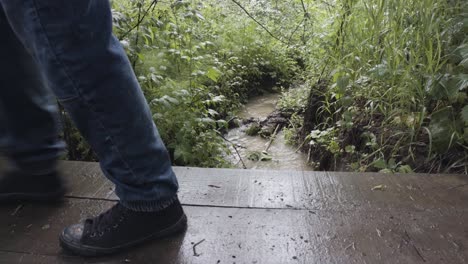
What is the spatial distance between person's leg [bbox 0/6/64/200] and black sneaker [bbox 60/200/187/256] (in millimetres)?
285

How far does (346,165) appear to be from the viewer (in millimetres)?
2445

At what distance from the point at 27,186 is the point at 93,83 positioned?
23.3 inches

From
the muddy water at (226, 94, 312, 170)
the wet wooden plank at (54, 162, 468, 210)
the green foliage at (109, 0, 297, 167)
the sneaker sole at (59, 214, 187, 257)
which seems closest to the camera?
the sneaker sole at (59, 214, 187, 257)

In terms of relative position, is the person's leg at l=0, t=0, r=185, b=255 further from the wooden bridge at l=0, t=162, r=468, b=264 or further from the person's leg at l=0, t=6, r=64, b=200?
the person's leg at l=0, t=6, r=64, b=200

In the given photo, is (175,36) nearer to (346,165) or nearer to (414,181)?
(346,165)

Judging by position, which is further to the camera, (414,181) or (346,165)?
(346,165)

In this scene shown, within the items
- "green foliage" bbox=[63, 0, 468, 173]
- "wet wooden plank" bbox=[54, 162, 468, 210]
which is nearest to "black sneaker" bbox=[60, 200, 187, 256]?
"wet wooden plank" bbox=[54, 162, 468, 210]

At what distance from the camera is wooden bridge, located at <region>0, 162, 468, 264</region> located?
1.10 m

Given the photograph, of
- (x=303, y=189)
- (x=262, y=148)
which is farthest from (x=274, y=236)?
(x=262, y=148)

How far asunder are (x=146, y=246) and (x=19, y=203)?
0.54 metres

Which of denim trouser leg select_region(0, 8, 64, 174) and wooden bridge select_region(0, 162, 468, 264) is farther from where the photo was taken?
denim trouser leg select_region(0, 8, 64, 174)

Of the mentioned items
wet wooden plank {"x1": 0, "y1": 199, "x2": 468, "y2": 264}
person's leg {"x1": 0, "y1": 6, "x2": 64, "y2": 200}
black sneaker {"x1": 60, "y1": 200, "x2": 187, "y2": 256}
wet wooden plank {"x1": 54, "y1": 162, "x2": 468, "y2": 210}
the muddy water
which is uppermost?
person's leg {"x1": 0, "y1": 6, "x2": 64, "y2": 200}

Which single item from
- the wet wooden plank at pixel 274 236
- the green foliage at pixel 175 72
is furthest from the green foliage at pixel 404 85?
the green foliage at pixel 175 72

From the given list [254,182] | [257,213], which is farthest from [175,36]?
[257,213]
